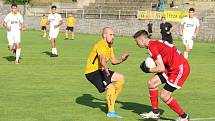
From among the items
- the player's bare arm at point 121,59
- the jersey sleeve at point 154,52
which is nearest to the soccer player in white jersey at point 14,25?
the player's bare arm at point 121,59

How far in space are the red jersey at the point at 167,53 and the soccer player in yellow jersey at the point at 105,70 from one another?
97 centimetres

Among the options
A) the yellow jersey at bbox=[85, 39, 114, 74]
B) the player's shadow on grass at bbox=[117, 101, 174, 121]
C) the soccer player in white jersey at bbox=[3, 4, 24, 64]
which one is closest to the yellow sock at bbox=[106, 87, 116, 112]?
the yellow jersey at bbox=[85, 39, 114, 74]

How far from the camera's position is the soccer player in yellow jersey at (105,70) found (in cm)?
1041

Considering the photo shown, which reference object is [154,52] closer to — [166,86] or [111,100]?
[166,86]

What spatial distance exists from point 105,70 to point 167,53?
1434 millimetres

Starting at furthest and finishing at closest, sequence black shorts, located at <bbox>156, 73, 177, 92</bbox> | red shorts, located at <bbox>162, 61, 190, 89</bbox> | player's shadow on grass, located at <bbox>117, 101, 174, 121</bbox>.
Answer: player's shadow on grass, located at <bbox>117, 101, 174, 121</bbox>, black shorts, located at <bbox>156, 73, 177, 92</bbox>, red shorts, located at <bbox>162, 61, 190, 89</bbox>

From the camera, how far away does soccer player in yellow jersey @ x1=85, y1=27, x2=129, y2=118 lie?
34.2 ft

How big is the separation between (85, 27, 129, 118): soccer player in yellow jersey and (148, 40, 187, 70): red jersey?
973 mm

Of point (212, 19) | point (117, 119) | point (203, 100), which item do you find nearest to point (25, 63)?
point (203, 100)

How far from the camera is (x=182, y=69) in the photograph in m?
9.69

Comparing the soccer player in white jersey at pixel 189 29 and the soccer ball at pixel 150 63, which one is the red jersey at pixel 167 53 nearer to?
the soccer ball at pixel 150 63

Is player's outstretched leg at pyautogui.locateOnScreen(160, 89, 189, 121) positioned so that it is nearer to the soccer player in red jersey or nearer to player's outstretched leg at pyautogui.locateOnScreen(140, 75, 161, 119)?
the soccer player in red jersey

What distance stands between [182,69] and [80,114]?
7.94 ft

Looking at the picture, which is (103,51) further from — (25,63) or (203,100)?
(25,63)
